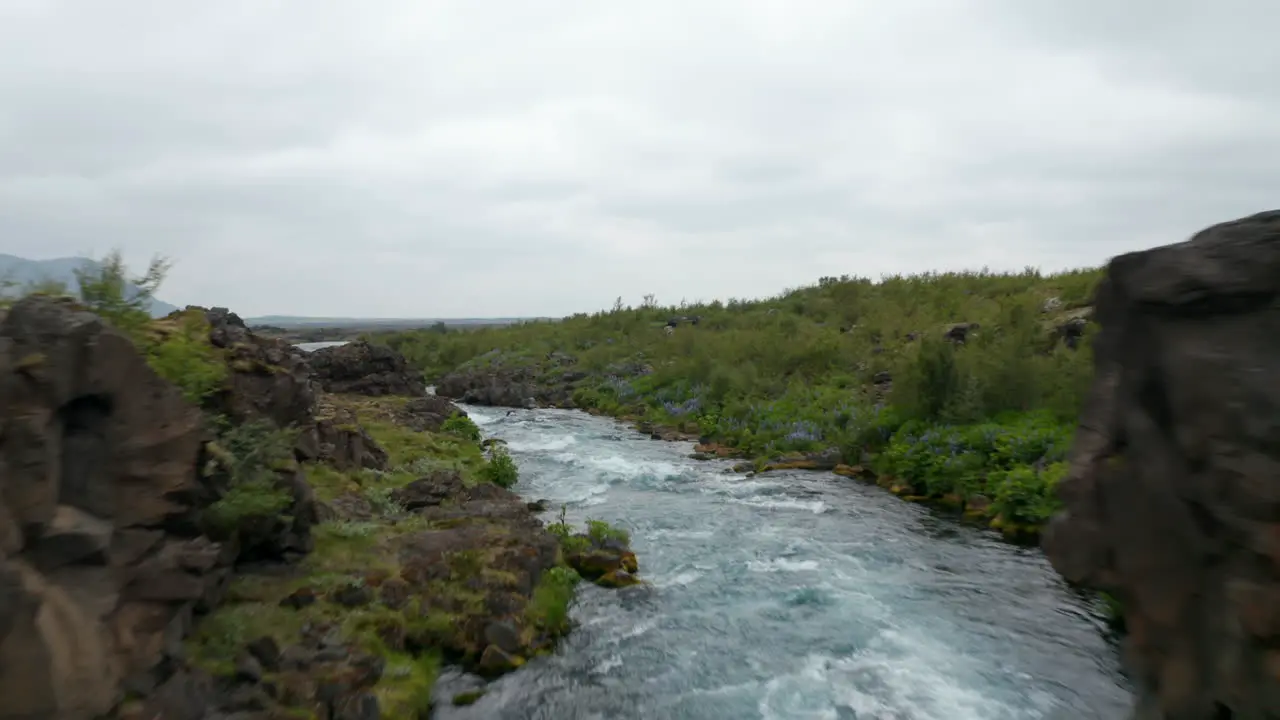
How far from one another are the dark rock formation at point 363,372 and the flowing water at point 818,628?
668 inches

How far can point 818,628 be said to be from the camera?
10.7 metres

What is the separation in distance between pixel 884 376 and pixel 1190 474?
20139 mm

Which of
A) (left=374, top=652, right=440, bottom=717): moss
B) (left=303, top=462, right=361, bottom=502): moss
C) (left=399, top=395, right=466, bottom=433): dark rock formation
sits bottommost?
(left=374, top=652, right=440, bottom=717): moss

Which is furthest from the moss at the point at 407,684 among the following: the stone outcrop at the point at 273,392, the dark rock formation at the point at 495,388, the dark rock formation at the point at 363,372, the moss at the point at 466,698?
the dark rock formation at the point at 495,388

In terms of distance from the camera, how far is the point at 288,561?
34.4 feet

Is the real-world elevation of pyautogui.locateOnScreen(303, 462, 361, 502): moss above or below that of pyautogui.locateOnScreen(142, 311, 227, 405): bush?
below

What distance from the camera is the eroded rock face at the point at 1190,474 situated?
487cm

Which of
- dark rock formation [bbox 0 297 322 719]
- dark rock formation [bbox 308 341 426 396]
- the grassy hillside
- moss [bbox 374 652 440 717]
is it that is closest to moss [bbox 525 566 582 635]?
moss [bbox 374 652 440 717]

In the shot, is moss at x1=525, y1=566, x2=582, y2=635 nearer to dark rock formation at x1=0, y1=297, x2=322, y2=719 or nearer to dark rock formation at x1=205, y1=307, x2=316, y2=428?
dark rock formation at x1=0, y1=297, x2=322, y2=719

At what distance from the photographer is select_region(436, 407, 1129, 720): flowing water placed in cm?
873

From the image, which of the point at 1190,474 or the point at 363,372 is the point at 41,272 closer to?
the point at 1190,474

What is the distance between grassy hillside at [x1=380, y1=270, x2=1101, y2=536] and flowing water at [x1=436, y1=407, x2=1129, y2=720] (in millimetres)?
1990

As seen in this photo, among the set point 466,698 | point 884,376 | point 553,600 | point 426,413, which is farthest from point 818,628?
point 426,413

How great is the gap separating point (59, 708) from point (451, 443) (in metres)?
15.7
